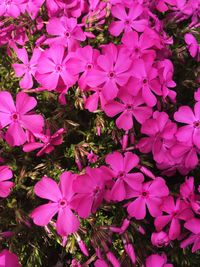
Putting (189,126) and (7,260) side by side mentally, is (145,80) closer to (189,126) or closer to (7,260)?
(189,126)

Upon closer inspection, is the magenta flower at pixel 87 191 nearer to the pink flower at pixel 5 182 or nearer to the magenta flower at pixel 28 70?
the pink flower at pixel 5 182

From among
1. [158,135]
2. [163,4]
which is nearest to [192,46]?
[163,4]

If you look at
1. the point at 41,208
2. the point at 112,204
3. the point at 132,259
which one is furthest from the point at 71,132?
the point at 132,259

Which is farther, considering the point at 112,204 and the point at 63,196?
the point at 112,204

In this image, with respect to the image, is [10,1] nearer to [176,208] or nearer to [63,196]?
[63,196]

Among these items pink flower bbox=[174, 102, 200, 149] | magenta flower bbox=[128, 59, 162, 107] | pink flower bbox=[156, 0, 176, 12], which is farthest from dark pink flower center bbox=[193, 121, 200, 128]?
pink flower bbox=[156, 0, 176, 12]

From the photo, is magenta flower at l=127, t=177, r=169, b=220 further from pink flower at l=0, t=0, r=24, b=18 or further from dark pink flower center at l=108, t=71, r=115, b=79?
pink flower at l=0, t=0, r=24, b=18
